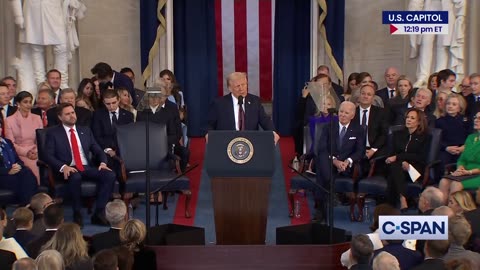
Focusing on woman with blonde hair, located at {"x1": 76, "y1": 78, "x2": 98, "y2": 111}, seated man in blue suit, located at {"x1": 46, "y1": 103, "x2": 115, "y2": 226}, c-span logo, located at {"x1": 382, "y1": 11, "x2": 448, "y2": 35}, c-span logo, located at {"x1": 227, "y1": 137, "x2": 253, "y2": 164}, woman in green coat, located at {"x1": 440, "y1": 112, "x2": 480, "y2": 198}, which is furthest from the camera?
woman with blonde hair, located at {"x1": 76, "y1": 78, "x2": 98, "y2": 111}

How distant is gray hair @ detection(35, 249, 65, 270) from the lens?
19.7 feet

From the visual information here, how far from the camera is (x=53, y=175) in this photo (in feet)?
33.3

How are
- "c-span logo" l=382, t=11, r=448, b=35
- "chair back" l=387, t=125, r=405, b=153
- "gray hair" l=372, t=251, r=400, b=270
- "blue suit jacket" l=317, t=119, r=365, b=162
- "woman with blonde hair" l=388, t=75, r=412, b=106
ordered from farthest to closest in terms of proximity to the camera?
1. "woman with blonde hair" l=388, t=75, r=412, b=106
2. "c-span logo" l=382, t=11, r=448, b=35
3. "chair back" l=387, t=125, r=405, b=153
4. "blue suit jacket" l=317, t=119, r=365, b=162
5. "gray hair" l=372, t=251, r=400, b=270

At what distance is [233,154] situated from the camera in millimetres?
8453

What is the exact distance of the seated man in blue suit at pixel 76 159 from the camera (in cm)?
1004

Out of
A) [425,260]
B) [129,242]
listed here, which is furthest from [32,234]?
[425,260]

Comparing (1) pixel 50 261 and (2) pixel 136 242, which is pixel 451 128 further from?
(1) pixel 50 261

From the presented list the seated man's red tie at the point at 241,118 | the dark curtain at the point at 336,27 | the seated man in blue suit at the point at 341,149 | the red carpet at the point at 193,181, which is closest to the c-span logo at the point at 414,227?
the seated man's red tie at the point at 241,118

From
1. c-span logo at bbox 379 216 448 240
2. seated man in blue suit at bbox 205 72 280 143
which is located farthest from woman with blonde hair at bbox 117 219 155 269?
seated man in blue suit at bbox 205 72 280 143

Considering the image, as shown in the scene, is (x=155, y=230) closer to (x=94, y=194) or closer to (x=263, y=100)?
(x=94, y=194)

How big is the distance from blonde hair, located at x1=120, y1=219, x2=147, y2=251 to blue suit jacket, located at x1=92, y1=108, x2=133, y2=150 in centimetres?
379

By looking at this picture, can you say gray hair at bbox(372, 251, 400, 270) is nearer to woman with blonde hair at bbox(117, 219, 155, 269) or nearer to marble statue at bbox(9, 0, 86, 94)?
woman with blonde hair at bbox(117, 219, 155, 269)

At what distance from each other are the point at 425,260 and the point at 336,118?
4378mm

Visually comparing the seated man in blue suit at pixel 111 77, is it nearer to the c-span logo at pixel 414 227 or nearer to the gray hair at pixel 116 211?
the gray hair at pixel 116 211
